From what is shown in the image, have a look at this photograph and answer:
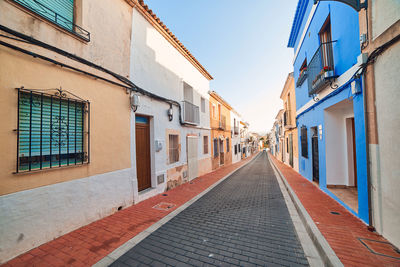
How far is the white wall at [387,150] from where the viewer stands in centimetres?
256

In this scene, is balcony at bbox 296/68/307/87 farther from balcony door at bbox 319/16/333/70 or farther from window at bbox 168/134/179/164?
window at bbox 168/134/179/164

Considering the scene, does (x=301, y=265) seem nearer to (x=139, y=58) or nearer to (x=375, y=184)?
(x=375, y=184)

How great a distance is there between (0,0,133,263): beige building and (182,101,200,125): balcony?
3.65 meters

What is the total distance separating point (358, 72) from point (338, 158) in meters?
3.20

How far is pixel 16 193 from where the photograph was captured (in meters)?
2.70

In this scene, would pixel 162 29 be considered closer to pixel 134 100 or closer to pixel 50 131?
pixel 134 100

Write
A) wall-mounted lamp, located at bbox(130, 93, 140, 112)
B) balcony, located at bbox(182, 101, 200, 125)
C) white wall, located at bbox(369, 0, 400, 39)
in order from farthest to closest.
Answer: balcony, located at bbox(182, 101, 200, 125) → wall-mounted lamp, located at bbox(130, 93, 140, 112) → white wall, located at bbox(369, 0, 400, 39)

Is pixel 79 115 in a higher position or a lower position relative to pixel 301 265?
higher

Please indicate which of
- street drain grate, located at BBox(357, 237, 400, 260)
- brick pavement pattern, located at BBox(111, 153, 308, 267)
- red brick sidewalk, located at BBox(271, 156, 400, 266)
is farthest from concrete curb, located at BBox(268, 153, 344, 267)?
street drain grate, located at BBox(357, 237, 400, 260)

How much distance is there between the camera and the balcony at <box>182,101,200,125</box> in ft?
26.9

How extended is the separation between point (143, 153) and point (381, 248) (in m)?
6.01

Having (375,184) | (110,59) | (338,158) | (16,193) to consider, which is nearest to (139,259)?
(16,193)

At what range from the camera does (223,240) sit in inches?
122

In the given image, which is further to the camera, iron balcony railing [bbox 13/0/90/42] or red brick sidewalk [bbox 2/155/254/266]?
iron balcony railing [bbox 13/0/90/42]
